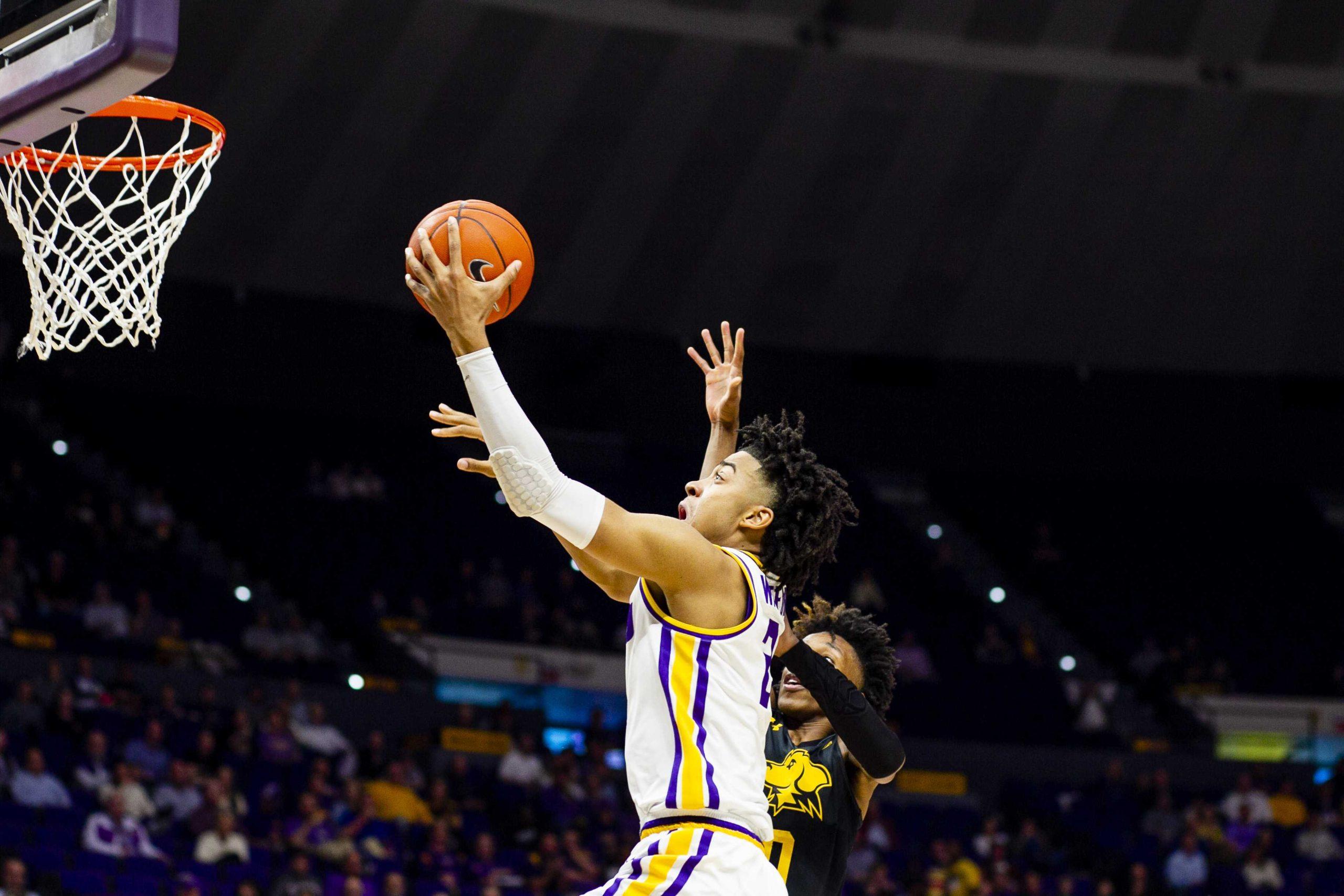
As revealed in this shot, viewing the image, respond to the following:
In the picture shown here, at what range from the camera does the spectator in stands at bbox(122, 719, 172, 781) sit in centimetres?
1180

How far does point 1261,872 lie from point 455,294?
516 inches

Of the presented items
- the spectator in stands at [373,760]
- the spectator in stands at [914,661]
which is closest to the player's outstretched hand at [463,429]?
the spectator in stands at [373,760]

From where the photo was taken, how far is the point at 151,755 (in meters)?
11.9

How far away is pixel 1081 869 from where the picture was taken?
49.0 ft

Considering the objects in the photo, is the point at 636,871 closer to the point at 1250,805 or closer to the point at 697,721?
the point at 697,721

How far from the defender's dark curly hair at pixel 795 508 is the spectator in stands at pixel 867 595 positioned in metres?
14.8

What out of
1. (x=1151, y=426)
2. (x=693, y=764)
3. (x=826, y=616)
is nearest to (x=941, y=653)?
(x=1151, y=426)

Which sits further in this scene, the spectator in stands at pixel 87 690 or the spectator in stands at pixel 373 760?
the spectator in stands at pixel 373 760

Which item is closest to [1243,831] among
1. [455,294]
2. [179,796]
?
[179,796]

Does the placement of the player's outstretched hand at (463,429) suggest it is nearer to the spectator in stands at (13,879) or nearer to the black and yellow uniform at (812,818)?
the black and yellow uniform at (812,818)

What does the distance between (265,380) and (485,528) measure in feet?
11.4

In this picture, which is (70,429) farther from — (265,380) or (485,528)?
(485,528)

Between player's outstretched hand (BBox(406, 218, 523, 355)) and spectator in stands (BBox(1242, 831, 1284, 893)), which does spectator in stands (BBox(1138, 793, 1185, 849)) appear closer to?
spectator in stands (BBox(1242, 831, 1284, 893))

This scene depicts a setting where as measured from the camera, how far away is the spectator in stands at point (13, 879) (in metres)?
9.56
